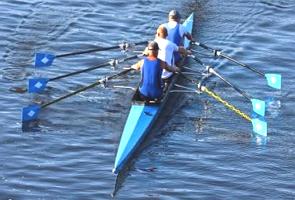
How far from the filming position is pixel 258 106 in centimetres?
1964

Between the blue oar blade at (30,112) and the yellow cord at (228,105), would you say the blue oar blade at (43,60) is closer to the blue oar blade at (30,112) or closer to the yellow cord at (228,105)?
the blue oar blade at (30,112)

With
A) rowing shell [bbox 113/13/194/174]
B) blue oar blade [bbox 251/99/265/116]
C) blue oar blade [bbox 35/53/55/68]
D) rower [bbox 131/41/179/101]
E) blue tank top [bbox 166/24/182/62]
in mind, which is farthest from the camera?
blue tank top [bbox 166/24/182/62]

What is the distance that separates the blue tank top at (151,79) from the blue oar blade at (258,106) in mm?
2614

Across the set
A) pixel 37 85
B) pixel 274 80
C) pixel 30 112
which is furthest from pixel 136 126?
pixel 274 80

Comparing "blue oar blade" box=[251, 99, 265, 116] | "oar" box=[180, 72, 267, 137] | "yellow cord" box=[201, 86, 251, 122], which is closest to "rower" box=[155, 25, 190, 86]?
"oar" box=[180, 72, 267, 137]

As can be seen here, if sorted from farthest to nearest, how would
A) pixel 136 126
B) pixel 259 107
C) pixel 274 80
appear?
pixel 274 80
pixel 259 107
pixel 136 126

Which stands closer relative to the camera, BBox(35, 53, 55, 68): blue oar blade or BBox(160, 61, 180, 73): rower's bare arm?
BBox(160, 61, 180, 73): rower's bare arm

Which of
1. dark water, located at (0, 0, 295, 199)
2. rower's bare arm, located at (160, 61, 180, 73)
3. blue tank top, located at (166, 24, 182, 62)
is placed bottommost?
dark water, located at (0, 0, 295, 199)

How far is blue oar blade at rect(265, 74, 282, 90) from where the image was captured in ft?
71.4

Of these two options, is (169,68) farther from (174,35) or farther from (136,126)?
(174,35)

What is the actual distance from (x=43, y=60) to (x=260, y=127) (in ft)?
22.3

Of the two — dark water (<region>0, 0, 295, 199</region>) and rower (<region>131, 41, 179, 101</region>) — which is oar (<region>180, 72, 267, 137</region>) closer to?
dark water (<region>0, 0, 295, 199</region>)

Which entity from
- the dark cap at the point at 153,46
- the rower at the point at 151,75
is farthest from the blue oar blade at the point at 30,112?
the dark cap at the point at 153,46

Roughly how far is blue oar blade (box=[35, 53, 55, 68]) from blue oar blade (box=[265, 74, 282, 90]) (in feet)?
21.2
